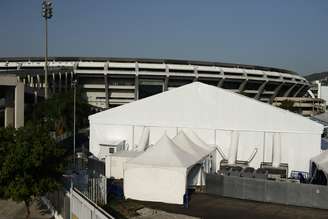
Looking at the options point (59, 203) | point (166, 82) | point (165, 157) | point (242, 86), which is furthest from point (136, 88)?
point (59, 203)

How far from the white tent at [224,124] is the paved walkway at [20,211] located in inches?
562

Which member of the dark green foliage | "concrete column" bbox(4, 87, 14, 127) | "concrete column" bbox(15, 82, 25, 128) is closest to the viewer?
"concrete column" bbox(15, 82, 25, 128)

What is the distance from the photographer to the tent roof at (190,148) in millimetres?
26448

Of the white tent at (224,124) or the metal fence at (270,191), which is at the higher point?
the white tent at (224,124)

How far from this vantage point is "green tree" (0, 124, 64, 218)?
15312 millimetres

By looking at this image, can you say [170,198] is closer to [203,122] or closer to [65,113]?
[203,122]

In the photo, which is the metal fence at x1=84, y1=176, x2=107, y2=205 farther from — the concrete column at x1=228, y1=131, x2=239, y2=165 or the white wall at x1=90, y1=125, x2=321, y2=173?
the concrete column at x1=228, y1=131, x2=239, y2=165

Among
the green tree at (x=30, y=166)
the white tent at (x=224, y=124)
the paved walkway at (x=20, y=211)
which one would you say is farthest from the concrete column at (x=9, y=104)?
the green tree at (x=30, y=166)

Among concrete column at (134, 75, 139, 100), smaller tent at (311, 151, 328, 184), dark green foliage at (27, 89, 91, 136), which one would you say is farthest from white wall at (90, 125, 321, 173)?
concrete column at (134, 75, 139, 100)

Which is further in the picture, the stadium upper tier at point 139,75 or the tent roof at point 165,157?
the stadium upper tier at point 139,75

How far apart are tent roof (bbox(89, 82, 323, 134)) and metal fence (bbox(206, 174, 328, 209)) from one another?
8.41m

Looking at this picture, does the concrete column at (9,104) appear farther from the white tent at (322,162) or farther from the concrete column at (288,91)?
the concrete column at (288,91)

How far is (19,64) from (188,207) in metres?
79.7

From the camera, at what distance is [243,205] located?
831 inches
